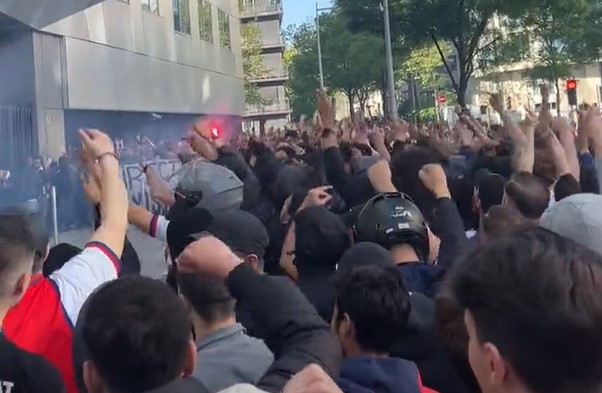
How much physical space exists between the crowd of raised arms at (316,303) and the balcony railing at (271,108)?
85.4 m

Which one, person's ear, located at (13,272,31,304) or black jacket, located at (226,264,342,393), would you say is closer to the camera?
black jacket, located at (226,264,342,393)

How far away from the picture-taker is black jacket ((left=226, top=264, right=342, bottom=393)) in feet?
8.99

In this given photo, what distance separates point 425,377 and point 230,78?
43052 mm

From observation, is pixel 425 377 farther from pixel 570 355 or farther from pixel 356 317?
pixel 570 355

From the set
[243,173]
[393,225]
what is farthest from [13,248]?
[243,173]

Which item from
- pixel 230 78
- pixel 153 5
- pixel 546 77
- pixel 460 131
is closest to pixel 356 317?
pixel 460 131

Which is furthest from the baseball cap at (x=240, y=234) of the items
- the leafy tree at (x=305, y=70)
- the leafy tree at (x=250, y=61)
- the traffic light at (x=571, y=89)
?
the leafy tree at (x=250, y=61)

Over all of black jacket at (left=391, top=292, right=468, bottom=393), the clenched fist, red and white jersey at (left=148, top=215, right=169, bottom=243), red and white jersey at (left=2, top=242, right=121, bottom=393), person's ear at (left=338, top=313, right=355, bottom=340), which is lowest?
black jacket at (left=391, top=292, right=468, bottom=393)

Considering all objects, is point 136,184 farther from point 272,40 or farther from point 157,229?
point 272,40

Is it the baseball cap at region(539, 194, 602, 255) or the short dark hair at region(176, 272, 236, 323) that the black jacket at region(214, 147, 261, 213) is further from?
the baseball cap at region(539, 194, 602, 255)

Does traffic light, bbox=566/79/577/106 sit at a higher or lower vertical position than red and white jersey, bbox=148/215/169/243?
higher

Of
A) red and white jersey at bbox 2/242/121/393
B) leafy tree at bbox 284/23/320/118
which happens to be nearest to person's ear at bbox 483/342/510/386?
red and white jersey at bbox 2/242/121/393

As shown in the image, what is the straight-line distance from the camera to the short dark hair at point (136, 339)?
7.84 feet

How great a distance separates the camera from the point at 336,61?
190ft
